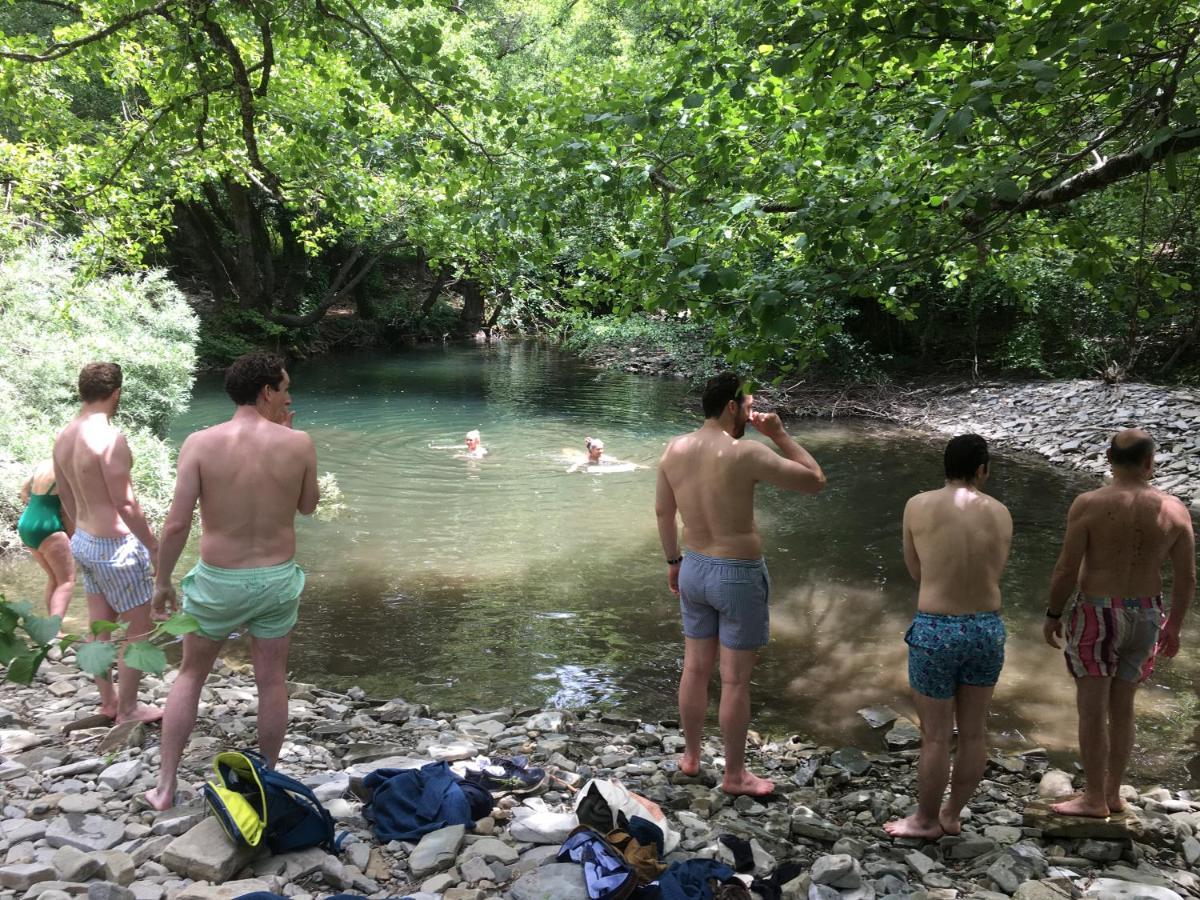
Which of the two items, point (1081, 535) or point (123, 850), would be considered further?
point (1081, 535)

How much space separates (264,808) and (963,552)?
3.03 meters

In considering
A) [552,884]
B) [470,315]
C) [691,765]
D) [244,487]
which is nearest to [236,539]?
[244,487]

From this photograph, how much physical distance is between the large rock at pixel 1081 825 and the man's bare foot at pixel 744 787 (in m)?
1.25

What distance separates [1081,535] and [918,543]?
0.79 m

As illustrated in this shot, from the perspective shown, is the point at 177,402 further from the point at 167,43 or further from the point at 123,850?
the point at 123,850

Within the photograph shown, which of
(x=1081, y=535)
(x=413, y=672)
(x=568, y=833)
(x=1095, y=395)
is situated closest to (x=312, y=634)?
(x=413, y=672)

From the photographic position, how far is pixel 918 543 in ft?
12.7

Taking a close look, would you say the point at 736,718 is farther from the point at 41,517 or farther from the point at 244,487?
the point at 41,517

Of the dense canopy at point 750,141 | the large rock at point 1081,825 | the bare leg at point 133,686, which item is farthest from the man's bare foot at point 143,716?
the large rock at point 1081,825

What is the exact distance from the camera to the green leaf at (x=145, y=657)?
181 cm

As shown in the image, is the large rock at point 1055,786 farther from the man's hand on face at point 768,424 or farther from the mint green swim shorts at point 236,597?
the mint green swim shorts at point 236,597

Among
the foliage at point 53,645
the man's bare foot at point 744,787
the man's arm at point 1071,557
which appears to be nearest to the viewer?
the foliage at point 53,645

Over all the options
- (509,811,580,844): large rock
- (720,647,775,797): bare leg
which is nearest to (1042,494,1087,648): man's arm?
(720,647,775,797): bare leg

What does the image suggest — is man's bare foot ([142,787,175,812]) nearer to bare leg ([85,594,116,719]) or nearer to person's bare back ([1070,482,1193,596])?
bare leg ([85,594,116,719])
